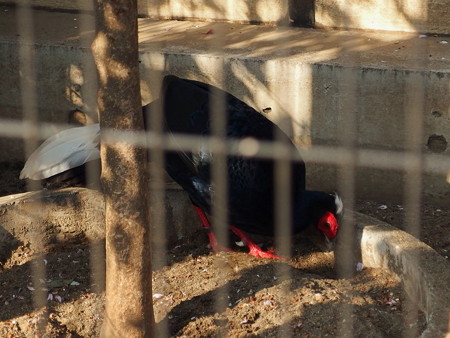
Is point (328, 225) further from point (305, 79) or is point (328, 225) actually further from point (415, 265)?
point (305, 79)

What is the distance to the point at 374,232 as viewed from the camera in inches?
139

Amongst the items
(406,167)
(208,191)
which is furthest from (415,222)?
(208,191)

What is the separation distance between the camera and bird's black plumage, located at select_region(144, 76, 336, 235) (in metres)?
3.70

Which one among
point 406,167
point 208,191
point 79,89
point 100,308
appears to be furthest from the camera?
point 79,89

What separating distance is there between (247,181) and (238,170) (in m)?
0.06

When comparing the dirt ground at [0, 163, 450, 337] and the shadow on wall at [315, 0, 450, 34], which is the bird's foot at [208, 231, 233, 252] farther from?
the shadow on wall at [315, 0, 450, 34]

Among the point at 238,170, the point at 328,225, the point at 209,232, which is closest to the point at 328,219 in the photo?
the point at 328,225

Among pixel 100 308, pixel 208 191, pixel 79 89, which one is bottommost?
pixel 100 308

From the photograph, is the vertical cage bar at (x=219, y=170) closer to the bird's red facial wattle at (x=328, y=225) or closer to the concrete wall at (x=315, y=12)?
the bird's red facial wattle at (x=328, y=225)

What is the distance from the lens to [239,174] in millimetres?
3689

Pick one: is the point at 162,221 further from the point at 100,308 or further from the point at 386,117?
the point at 386,117

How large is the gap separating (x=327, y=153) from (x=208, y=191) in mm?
776

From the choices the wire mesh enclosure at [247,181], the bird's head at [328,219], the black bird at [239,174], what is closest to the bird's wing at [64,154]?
the wire mesh enclosure at [247,181]

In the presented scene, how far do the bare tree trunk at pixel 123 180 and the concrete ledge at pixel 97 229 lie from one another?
0.99 metres
